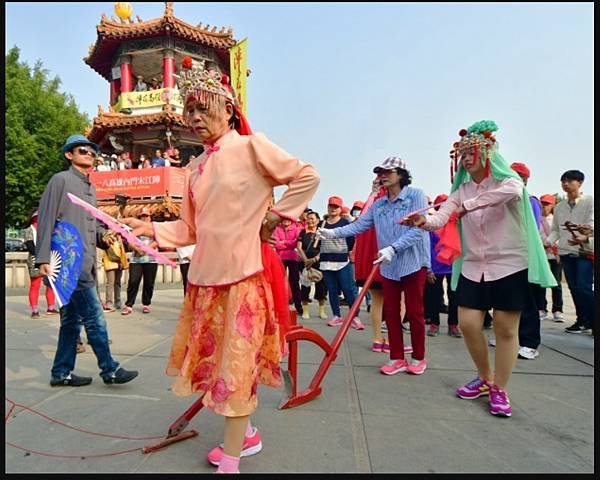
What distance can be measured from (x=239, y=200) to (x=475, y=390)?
90.7 inches

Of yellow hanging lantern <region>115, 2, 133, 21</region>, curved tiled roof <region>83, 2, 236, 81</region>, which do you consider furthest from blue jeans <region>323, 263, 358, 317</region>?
yellow hanging lantern <region>115, 2, 133, 21</region>

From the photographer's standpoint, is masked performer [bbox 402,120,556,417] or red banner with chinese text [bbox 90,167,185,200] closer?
masked performer [bbox 402,120,556,417]

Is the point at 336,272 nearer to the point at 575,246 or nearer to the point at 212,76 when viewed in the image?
the point at 575,246

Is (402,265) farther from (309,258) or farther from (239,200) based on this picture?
(309,258)

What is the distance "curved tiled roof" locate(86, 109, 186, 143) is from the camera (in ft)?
56.0

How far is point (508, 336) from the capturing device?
268cm

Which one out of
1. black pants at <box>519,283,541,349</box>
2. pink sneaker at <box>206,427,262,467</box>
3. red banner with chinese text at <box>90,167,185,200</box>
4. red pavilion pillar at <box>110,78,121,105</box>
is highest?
red pavilion pillar at <box>110,78,121,105</box>

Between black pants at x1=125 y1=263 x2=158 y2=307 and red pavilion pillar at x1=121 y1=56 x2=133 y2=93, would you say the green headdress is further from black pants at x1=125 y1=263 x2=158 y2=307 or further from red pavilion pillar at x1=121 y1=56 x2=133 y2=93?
red pavilion pillar at x1=121 y1=56 x2=133 y2=93

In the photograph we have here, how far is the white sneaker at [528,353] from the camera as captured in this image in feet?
13.3

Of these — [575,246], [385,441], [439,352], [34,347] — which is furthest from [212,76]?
[575,246]

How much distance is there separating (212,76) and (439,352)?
363 centimetres

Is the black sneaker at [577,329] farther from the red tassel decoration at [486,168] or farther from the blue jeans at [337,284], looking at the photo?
the red tassel decoration at [486,168]

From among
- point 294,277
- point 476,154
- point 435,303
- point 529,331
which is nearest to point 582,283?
point 529,331

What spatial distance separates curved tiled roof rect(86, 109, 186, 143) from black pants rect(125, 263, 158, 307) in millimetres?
11990
